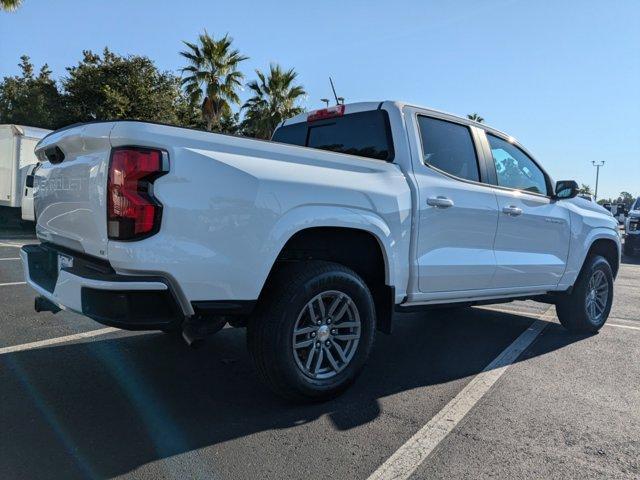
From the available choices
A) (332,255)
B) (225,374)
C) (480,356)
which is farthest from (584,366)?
(225,374)

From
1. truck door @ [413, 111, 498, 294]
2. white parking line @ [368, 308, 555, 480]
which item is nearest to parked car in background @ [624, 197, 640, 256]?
white parking line @ [368, 308, 555, 480]

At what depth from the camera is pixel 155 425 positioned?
10.1ft

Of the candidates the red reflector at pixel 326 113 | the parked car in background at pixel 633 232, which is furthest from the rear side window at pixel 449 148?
the parked car in background at pixel 633 232

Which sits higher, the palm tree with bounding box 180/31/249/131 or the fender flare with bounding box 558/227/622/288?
the palm tree with bounding box 180/31/249/131

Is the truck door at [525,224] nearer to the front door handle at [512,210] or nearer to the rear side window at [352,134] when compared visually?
the front door handle at [512,210]

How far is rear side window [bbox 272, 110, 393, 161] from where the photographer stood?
13.6ft

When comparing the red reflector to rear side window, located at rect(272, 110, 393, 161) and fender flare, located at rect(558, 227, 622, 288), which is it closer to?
rear side window, located at rect(272, 110, 393, 161)

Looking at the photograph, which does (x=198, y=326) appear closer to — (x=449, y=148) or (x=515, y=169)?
(x=449, y=148)

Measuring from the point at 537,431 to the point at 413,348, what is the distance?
72.1 inches

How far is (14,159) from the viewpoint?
15312 mm

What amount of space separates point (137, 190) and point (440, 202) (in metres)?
2.24

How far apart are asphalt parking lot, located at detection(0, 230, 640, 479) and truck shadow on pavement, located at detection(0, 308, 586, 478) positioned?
1 cm

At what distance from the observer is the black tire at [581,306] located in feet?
18.9

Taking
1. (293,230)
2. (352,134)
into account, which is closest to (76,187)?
(293,230)
